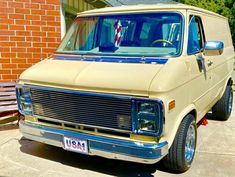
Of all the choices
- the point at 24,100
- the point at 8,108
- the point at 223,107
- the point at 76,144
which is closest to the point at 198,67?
the point at 76,144

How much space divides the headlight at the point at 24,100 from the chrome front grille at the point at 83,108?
0.08 meters

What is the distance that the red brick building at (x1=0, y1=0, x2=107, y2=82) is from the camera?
5711 mm

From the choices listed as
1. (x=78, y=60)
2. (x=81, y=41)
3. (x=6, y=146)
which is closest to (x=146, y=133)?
(x=78, y=60)

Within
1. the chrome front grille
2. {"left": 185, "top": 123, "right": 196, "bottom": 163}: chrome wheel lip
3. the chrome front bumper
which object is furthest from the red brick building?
{"left": 185, "top": 123, "right": 196, "bottom": 163}: chrome wheel lip

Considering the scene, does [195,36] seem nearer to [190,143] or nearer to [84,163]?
[190,143]

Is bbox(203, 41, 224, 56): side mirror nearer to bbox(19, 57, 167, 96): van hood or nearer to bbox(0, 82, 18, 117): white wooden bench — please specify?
bbox(19, 57, 167, 96): van hood

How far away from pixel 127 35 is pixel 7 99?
8.63 ft

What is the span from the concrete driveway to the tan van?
0.36 m

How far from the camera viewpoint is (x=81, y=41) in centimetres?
446

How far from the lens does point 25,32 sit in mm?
5871

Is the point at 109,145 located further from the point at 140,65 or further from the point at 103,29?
the point at 103,29

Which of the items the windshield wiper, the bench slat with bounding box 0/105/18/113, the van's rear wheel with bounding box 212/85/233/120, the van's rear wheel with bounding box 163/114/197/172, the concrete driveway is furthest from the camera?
the van's rear wheel with bounding box 212/85/233/120

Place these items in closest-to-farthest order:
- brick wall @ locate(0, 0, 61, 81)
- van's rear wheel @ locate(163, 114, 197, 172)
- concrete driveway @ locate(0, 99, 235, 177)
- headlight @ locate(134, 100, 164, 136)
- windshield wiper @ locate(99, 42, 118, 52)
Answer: headlight @ locate(134, 100, 164, 136) < van's rear wheel @ locate(163, 114, 197, 172) < concrete driveway @ locate(0, 99, 235, 177) < windshield wiper @ locate(99, 42, 118, 52) < brick wall @ locate(0, 0, 61, 81)

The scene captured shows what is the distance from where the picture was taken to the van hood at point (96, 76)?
10.4ft
